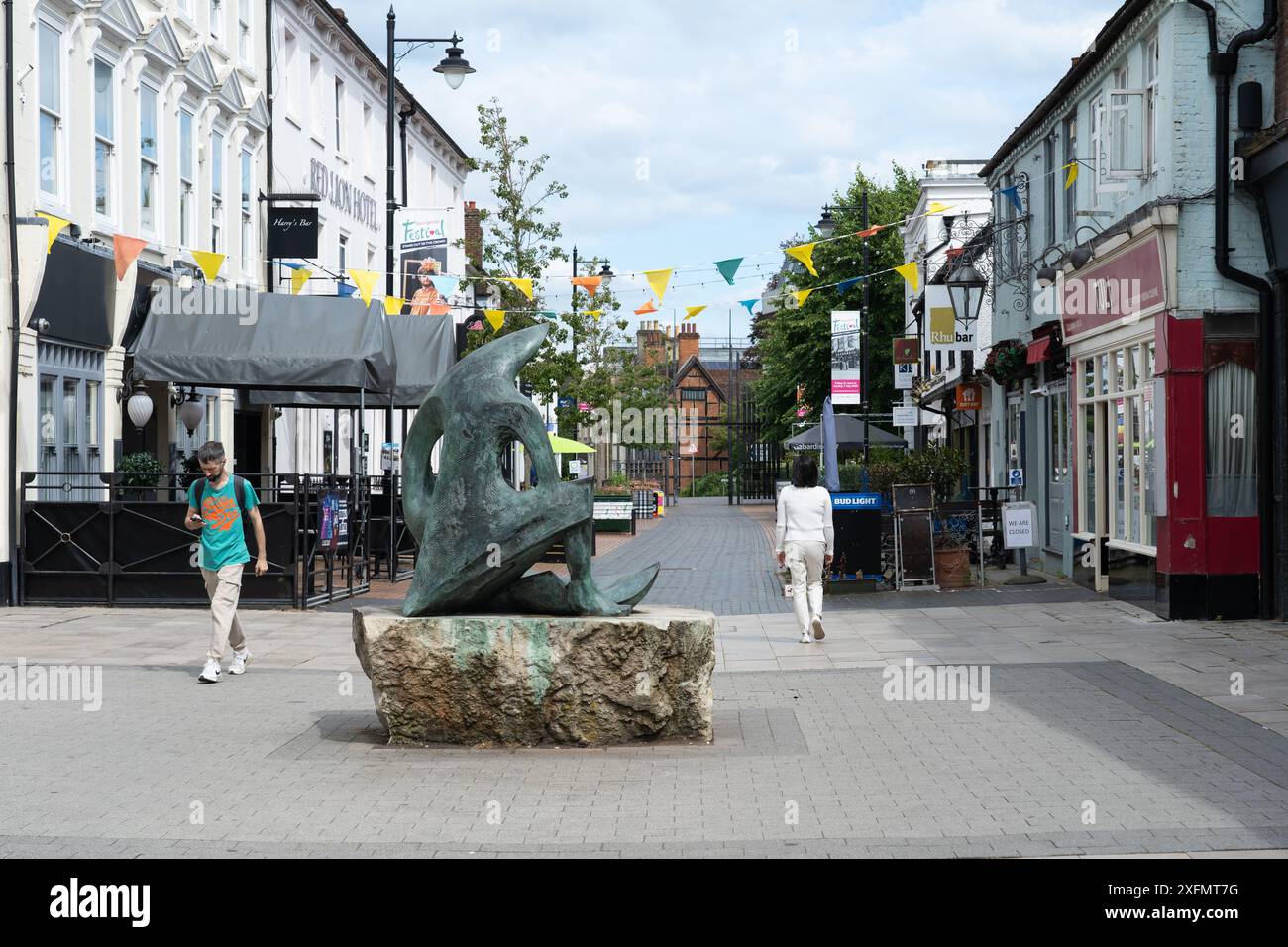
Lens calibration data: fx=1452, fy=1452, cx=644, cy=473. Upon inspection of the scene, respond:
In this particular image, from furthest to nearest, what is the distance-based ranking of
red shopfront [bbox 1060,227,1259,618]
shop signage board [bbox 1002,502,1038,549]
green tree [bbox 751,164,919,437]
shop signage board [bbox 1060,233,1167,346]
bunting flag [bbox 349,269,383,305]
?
green tree [bbox 751,164,919,437] < bunting flag [bbox 349,269,383,305] < shop signage board [bbox 1002,502,1038,549] < shop signage board [bbox 1060,233,1167,346] < red shopfront [bbox 1060,227,1259,618]

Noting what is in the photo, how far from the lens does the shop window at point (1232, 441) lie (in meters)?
14.3

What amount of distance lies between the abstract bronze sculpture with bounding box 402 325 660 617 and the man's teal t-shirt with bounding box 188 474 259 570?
3.03 meters

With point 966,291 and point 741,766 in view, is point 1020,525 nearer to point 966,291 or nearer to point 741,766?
point 966,291

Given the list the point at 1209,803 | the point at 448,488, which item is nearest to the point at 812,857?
the point at 1209,803

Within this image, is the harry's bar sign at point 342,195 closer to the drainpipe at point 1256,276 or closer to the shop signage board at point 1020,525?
the shop signage board at point 1020,525

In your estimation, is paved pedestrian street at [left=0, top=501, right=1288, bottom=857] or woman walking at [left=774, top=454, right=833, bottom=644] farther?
woman walking at [left=774, top=454, right=833, bottom=644]

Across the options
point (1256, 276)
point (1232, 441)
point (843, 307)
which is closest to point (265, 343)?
point (1232, 441)

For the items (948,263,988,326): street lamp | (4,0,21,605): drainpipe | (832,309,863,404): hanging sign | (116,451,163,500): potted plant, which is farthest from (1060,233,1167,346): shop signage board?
(4,0,21,605): drainpipe

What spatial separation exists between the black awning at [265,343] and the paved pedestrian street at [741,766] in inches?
243

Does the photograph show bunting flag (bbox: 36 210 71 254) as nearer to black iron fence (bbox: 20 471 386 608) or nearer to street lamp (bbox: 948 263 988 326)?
black iron fence (bbox: 20 471 386 608)

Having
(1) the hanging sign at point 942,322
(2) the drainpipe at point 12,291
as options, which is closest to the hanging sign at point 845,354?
(1) the hanging sign at point 942,322

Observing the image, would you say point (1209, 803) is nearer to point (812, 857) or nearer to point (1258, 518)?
point (812, 857)

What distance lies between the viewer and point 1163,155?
1472 cm

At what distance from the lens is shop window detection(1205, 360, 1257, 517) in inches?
562
